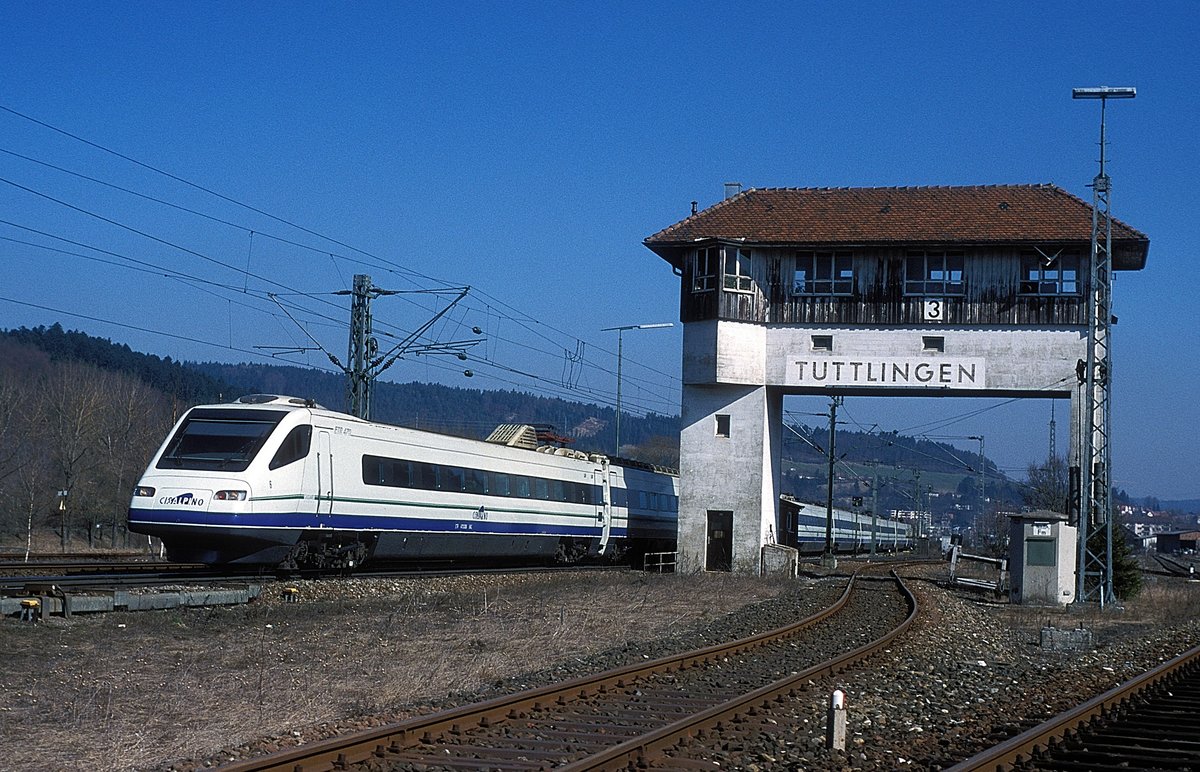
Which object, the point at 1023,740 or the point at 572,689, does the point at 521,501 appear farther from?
the point at 1023,740

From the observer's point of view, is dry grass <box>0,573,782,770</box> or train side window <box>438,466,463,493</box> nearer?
dry grass <box>0,573,782,770</box>

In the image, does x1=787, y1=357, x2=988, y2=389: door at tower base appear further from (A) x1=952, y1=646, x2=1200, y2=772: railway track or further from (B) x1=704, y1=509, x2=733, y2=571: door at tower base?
(A) x1=952, y1=646, x2=1200, y2=772: railway track

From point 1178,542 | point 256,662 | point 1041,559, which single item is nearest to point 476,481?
point 1041,559

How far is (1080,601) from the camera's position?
93.5ft

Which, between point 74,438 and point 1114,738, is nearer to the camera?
point 1114,738

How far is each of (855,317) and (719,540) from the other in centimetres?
762

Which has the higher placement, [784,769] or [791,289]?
[791,289]

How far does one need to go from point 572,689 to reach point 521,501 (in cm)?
2133

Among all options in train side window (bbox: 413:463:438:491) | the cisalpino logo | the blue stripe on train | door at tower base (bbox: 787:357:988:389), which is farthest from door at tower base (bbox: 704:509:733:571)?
the cisalpino logo

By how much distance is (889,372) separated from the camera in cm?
3638

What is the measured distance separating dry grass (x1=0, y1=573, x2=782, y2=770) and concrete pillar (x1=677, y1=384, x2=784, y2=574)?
1399 centimetres

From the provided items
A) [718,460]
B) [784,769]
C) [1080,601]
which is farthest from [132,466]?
[784,769]

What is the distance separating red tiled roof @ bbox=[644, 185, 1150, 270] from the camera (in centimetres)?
3584

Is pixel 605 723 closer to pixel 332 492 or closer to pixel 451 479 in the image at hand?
pixel 332 492
